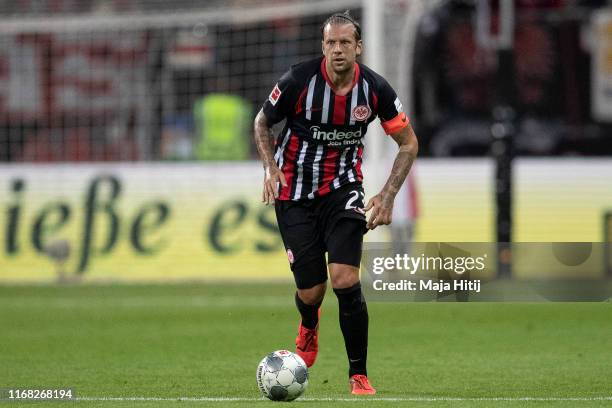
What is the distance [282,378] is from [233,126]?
13356mm

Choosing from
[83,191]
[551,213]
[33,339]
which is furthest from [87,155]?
[33,339]

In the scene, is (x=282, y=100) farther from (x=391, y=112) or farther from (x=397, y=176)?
(x=397, y=176)

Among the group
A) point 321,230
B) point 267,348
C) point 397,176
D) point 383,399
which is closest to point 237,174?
point 267,348

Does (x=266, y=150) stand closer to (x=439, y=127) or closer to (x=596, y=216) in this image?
(x=596, y=216)

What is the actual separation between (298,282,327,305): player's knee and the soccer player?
2.2 inches

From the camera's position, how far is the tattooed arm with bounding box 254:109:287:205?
8289 millimetres

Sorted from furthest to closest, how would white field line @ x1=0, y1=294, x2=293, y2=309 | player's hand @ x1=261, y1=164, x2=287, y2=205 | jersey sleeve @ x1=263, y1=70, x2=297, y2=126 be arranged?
white field line @ x1=0, y1=294, x2=293, y2=309 → jersey sleeve @ x1=263, y1=70, x2=297, y2=126 → player's hand @ x1=261, y1=164, x2=287, y2=205

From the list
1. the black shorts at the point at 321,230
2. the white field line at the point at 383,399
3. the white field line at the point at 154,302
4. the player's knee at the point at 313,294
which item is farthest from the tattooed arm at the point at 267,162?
the white field line at the point at 154,302

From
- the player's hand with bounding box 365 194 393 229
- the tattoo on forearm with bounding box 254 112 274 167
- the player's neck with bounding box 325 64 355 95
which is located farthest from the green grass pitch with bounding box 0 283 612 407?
the player's neck with bounding box 325 64 355 95

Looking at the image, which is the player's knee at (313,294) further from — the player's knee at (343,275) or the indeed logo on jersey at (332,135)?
the indeed logo on jersey at (332,135)

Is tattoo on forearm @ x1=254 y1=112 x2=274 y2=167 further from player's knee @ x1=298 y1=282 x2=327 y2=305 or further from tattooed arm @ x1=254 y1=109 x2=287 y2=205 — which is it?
player's knee @ x1=298 y1=282 x2=327 y2=305

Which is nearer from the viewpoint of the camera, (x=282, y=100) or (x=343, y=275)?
(x=343, y=275)

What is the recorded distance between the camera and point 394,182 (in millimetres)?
8461

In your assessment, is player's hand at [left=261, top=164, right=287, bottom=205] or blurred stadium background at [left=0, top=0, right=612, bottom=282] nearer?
player's hand at [left=261, top=164, right=287, bottom=205]
